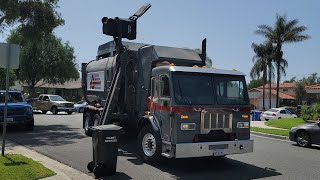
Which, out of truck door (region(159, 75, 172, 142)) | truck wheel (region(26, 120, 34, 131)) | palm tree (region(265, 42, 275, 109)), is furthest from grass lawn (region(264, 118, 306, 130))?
palm tree (region(265, 42, 275, 109))

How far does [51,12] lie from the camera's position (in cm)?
2219

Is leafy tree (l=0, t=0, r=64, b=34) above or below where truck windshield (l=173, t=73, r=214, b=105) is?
above

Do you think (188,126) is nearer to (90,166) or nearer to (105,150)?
(105,150)

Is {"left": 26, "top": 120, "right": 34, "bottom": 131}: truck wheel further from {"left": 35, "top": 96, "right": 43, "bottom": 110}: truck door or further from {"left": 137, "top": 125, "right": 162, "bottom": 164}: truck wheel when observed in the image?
{"left": 35, "top": 96, "right": 43, "bottom": 110}: truck door

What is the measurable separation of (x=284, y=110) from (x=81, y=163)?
3235 centimetres

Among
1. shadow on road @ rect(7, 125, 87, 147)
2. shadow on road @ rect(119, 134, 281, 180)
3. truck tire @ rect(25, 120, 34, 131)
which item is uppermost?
truck tire @ rect(25, 120, 34, 131)

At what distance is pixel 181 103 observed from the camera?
29.9 feet

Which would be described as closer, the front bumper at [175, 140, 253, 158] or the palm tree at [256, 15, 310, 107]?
the front bumper at [175, 140, 253, 158]

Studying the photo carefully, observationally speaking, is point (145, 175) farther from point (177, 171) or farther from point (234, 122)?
point (234, 122)

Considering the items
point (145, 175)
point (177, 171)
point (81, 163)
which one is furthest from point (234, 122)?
point (81, 163)

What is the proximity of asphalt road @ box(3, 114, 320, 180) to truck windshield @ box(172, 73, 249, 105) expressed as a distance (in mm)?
1685

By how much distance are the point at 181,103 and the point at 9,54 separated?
464 centimetres

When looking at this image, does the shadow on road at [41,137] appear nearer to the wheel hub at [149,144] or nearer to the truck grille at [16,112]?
the truck grille at [16,112]

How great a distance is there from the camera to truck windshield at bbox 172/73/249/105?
9.31m
